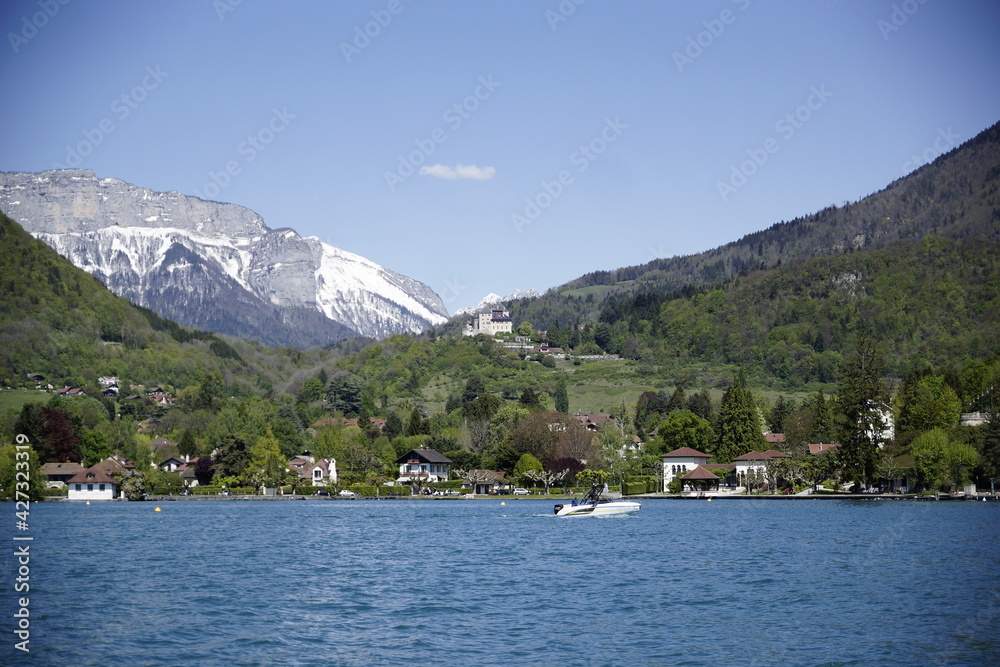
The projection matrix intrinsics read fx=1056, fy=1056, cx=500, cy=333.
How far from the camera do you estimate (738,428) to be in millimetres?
108500

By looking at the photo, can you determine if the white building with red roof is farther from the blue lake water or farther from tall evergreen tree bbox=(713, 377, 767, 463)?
tall evergreen tree bbox=(713, 377, 767, 463)

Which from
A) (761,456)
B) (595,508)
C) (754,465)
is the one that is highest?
(761,456)

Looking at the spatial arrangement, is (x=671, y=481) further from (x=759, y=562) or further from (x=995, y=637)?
(x=995, y=637)

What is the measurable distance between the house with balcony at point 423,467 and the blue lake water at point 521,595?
56459 millimetres

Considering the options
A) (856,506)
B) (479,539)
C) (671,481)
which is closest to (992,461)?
(856,506)

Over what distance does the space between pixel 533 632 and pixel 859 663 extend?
23.4 feet

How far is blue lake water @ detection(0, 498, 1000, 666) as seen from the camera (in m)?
22.0

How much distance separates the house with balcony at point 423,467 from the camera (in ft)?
371

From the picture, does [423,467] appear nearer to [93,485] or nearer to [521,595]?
[93,485]

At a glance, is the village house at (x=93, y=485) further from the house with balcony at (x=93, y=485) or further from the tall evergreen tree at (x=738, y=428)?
the tall evergreen tree at (x=738, y=428)

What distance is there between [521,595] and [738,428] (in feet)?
270

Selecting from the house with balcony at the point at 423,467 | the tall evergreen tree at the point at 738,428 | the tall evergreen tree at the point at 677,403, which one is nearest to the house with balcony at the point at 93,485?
the house with balcony at the point at 423,467

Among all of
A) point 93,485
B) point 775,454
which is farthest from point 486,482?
point 93,485

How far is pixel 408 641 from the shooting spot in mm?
23250
